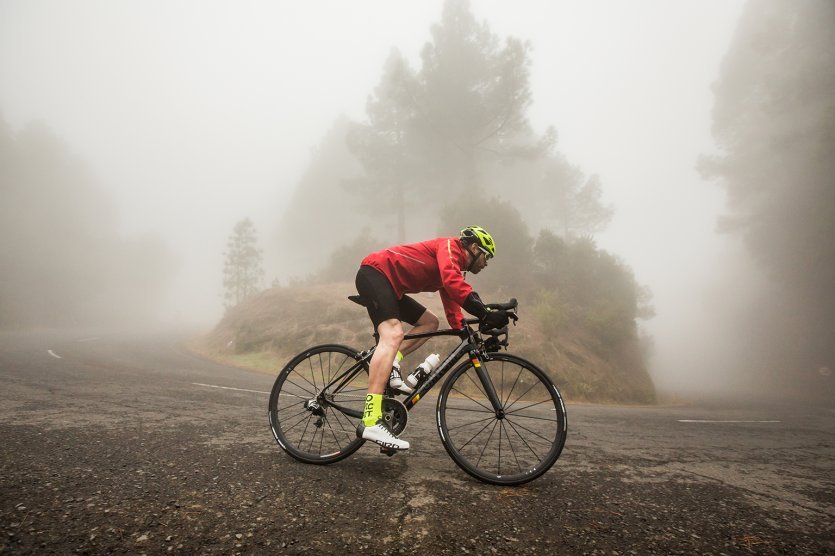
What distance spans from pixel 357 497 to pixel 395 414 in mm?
788

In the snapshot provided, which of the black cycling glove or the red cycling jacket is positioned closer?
the black cycling glove

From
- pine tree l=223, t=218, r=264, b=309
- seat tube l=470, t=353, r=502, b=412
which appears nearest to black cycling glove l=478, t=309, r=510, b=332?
seat tube l=470, t=353, r=502, b=412

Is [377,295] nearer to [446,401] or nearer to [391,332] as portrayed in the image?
[391,332]

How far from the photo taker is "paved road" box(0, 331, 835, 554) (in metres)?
1.74

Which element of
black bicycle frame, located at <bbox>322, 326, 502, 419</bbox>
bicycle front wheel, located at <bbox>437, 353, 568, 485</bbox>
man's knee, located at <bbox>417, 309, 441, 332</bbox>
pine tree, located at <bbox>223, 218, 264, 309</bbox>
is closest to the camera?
bicycle front wheel, located at <bbox>437, 353, 568, 485</bbox>

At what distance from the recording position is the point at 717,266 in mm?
40500

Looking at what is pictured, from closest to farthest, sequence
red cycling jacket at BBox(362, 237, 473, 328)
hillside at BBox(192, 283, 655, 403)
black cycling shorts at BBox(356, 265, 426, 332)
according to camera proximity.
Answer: black cycling shorts at BBox(356, 265, 426, 332), red cycling jacket at BBox(362, 237, 473, 328), hillside at BBox(192, 283, 655, 403)

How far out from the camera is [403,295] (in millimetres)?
3414

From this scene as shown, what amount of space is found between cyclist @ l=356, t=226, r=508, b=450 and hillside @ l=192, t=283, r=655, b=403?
7.83m

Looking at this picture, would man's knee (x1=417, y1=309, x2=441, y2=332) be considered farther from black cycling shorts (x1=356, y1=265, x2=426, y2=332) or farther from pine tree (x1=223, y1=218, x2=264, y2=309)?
pine tree (x1=223, y1=218, x2=264, y2=309)

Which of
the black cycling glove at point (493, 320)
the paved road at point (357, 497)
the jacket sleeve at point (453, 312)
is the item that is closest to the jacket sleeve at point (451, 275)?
the black cycling glove at point (493, 320)

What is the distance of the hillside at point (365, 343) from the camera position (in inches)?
460

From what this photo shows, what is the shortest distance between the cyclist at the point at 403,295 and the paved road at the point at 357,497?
0.56 metres

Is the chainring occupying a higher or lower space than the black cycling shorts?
lower
